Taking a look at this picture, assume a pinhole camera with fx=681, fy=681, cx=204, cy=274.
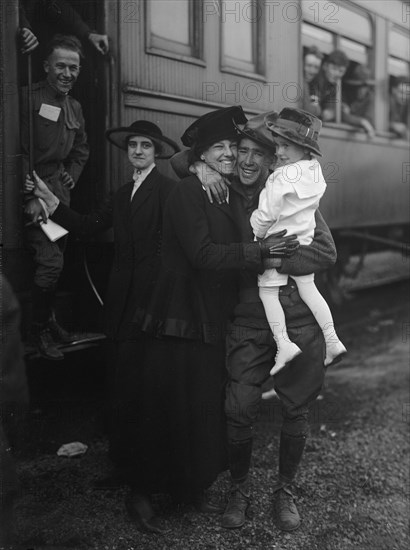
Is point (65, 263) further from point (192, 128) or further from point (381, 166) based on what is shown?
point (381, 166)

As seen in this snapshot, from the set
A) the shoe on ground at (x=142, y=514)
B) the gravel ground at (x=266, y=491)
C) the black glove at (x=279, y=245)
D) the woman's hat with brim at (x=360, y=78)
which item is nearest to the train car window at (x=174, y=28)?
the black glove at (x=279, y=245)

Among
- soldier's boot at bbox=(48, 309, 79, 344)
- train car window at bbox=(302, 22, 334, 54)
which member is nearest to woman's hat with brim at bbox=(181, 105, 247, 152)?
soldier's boot at bbox=(48, 309, 79, 344)

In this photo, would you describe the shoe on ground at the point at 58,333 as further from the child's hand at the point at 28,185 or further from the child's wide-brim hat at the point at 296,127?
the child's wide-brim hat at the point at 296,127

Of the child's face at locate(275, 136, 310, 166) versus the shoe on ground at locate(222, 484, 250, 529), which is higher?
the child's face at locate(275, 136, 310, 166)

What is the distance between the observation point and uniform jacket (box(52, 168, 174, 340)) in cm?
298

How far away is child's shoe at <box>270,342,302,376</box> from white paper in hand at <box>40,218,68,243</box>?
107 cm

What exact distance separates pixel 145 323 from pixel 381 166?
2.67 metres

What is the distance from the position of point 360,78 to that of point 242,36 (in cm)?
159

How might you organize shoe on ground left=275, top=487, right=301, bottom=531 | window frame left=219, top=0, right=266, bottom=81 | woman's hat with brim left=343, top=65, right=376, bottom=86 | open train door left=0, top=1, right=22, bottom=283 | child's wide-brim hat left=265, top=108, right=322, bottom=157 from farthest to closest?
woman's hat with brim left=343, top=65, right=376, bottom=86, window frame left=219, top=0, right=266, bottom=81, shoe on ground left=275, top=487, right=301, bottom=531, child's wide-brim hat left=265, top=108, right=322, bottom=157, open train door left=0, top=1, right=22, bottom=283

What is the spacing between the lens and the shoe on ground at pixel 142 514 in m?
2.87

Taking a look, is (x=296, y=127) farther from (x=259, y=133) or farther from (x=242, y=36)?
(x=242, y=36)

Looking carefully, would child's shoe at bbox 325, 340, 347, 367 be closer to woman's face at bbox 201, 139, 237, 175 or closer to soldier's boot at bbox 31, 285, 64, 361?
woman's face at bbox 201, 139, 237, 175

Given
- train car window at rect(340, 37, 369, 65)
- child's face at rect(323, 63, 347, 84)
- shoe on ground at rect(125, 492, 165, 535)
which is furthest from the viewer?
train car window at rect(340, 37, 369, 65)

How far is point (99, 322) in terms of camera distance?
3.21m
